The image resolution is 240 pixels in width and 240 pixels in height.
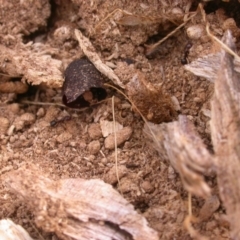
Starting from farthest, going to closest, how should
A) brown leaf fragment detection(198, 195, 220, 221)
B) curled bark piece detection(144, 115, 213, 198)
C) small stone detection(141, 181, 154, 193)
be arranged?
small stone detection(141, 181, 154, 193) < brown leaf fragment detection(198, 195, 220, 221) < curled bark piece detection(144, 115, 213, 198)

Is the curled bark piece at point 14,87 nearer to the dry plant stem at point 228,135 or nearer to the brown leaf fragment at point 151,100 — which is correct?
the brown leaf fragment at point 151,100

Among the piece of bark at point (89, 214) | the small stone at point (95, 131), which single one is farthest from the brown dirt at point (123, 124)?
the piece of bark at point (89, 214)

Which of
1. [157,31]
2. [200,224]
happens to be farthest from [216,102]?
[157,31]

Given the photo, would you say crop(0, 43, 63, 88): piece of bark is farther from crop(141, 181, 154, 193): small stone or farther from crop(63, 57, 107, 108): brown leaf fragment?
crop(141, 181, 154, 193): small stone

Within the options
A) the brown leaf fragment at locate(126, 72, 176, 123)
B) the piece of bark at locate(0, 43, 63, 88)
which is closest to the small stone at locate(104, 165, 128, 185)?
the brown leaf fragment at locate(126, 72, 176, 123)

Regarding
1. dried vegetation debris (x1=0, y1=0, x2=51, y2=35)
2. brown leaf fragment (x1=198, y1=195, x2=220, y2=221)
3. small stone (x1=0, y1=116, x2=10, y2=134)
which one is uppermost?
dried vegetation debris (x1=0, y1=0, x2=51, y2=35)

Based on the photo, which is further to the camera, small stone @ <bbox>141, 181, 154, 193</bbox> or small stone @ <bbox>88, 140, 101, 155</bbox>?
small stone @ <bbox>88, 140, 101, 155</bbox>
